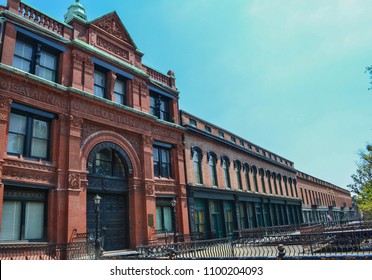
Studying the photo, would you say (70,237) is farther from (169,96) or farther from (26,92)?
(169,96)

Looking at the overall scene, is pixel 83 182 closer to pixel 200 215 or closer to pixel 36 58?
pixel 36 58

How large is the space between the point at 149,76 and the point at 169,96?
8.99 ft

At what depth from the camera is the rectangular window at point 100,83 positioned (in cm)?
1872

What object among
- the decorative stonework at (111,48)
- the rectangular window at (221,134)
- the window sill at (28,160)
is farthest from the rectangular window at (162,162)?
the rectangular window at (221,134)

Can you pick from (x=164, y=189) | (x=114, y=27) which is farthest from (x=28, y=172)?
(x=114, y=27)

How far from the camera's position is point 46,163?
14719 mm

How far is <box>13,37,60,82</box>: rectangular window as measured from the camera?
49.7 feet

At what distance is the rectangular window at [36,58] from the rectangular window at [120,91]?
4187 millimetres

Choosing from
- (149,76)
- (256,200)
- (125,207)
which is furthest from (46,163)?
(256,200)

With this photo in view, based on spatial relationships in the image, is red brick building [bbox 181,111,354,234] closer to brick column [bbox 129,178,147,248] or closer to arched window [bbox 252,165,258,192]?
arched window [bbox 252,165,258,192]

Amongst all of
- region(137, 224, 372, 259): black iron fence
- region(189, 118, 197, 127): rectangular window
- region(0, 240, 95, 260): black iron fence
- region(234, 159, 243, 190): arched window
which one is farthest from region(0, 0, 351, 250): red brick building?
region(137, 224, 372, 259): black iron fence

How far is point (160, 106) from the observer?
23.4 m

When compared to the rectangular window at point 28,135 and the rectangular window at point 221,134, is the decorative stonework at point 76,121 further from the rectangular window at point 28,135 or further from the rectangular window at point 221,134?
the rectangular window at point 221,134

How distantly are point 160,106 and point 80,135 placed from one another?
8354mm
